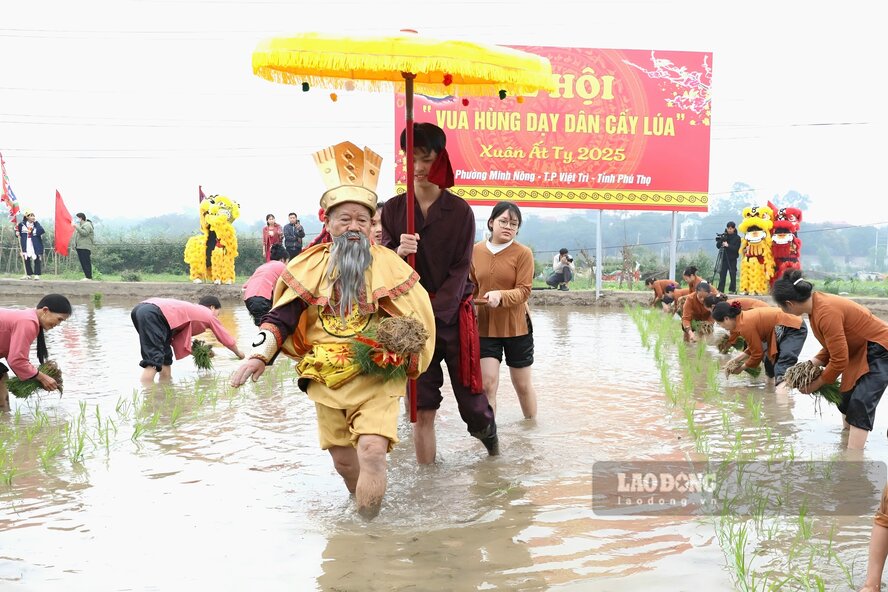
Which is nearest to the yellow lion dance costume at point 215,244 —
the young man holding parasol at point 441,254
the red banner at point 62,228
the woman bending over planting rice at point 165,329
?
the red banner at point 62,228

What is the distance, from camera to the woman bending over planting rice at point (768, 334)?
7266 mm

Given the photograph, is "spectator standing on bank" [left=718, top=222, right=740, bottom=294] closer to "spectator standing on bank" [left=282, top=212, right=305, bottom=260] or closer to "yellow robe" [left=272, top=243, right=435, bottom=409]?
"spectator standing on bank" [left=282, top=212, right=305, bottom=260]

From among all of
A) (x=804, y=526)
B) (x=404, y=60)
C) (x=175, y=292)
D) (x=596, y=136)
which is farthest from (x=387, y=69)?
(x=175, y=292)

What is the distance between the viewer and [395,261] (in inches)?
164

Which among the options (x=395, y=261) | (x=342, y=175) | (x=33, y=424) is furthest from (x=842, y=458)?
(x=33, y=424)

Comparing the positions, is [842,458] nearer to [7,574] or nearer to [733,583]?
[733,583]

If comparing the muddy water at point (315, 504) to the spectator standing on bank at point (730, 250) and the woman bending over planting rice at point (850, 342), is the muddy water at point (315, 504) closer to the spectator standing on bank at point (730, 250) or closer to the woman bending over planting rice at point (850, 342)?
the woman bending over planting rice at point (850, 342)

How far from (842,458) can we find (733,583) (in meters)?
2.33

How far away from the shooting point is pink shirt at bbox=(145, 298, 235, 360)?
307 inches

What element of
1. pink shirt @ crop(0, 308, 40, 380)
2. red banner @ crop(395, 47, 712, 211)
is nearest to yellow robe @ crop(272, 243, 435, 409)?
pink shirt @ crop(0, 308, 40, 380)

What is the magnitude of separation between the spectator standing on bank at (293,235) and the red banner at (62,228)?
575 cm

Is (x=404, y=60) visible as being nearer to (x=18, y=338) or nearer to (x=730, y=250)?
(x=18, y=338)

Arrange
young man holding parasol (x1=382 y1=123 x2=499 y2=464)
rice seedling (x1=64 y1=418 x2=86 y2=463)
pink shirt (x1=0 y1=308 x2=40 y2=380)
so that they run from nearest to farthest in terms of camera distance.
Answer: young man holding parasol (x1=382 y1=123 x2=499 y2=464), rice seedling (x1=64 y1=418 x2=86 y2=463), pink shirt (x1=0 y1=308 x2=40 y2=380)

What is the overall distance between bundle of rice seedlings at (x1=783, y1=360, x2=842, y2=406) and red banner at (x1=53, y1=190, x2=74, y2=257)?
724 inches
